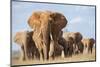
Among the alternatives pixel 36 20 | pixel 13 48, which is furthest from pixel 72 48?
pixel 13 48

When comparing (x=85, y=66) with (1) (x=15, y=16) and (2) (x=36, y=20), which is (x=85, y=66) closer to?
(2) (x=36, y=20)

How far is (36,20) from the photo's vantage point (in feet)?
8.89

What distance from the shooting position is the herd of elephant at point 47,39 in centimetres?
265

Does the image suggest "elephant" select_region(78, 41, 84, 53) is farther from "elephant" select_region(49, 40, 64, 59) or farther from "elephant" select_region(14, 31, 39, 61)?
"elephant" select_region(14, 31, 39, 61)

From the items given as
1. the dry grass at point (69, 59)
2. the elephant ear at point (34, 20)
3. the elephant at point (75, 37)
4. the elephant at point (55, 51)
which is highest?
the elephant ear at point (34, 20)

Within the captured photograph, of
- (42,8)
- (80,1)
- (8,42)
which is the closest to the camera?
(8,42)

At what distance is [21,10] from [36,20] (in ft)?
0.74

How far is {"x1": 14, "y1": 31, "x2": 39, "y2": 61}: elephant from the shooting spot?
2621 mm

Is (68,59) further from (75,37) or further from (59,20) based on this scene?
(59,20)

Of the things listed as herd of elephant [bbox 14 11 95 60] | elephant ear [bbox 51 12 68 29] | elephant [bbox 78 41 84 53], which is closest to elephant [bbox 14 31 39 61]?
herd of elephant [bbox 14 11 95 60]

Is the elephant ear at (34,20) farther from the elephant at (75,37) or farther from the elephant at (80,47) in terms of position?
the elephant at (80,47)

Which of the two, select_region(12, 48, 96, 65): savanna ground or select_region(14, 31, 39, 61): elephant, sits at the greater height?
select_region(14, 31, 39, 61): elephant

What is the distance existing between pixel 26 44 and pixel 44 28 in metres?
0.30

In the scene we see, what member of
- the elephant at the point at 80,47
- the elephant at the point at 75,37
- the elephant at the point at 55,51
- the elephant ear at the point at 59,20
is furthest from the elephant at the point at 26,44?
the elephant at the point at 80,47
